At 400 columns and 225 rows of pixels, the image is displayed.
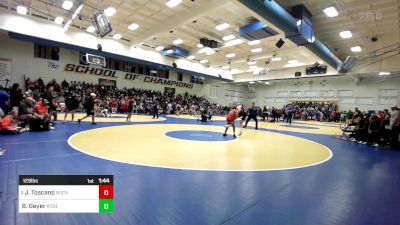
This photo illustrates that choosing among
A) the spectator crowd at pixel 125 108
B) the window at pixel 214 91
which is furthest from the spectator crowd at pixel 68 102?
the window at pixel 214 91

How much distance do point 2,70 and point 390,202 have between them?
23063mm

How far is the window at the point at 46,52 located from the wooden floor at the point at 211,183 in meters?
16.5

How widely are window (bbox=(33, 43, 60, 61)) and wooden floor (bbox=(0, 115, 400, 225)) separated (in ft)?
54.2

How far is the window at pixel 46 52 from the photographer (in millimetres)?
18727

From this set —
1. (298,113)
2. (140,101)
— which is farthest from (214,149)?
(298,113)

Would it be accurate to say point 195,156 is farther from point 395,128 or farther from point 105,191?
point 395,128

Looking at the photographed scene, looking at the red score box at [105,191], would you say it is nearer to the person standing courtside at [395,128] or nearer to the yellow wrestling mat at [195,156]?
the yellow wrestling mat at [195,156]

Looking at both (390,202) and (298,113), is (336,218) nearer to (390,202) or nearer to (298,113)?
(390,202)

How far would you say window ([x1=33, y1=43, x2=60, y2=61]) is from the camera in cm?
1873

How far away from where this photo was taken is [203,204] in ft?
8.99

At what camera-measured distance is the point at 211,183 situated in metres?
3.48
